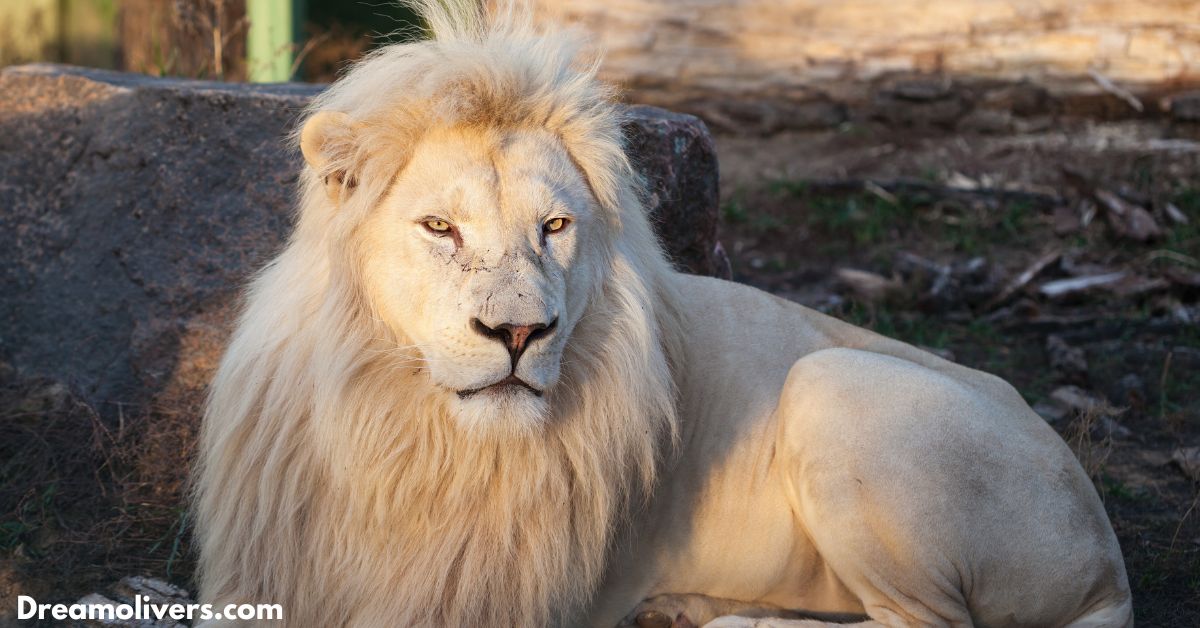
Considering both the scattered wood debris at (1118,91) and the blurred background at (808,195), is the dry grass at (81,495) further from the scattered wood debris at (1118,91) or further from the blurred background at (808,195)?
the scattered wood debris at (1118,91)

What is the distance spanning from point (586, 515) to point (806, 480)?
59 centimetres

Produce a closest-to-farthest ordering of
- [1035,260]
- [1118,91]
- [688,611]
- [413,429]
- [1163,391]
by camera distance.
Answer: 1. [413,429]
2. [688,611]
3. [1163,391]
4. [1035,260]
5. [1118,91]

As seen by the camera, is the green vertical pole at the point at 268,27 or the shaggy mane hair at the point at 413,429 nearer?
the shaggy mane hair at the point at 413,429

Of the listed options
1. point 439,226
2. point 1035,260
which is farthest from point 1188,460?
point 439,226

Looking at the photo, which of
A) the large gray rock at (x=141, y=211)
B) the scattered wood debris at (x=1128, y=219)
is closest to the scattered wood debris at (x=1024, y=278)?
the scattered wood debris at (x=1128, y=219)

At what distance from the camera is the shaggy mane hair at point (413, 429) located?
9.93ft

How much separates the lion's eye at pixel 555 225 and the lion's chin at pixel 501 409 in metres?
0.41

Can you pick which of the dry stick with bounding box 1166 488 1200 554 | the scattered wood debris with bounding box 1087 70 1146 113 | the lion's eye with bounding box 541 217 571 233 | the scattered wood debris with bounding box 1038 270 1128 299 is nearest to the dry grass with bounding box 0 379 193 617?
the lion's eye with bounding box 541 217 571 233

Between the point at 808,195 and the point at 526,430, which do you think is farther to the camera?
the point at 808,195

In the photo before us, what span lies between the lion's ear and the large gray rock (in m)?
1.28

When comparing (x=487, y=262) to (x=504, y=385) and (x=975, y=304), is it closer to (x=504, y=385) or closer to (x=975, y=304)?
(x=504, y=385)

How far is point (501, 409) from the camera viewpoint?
280 cm

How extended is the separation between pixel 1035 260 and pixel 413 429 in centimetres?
491

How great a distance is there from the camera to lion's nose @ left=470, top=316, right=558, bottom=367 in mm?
2727
